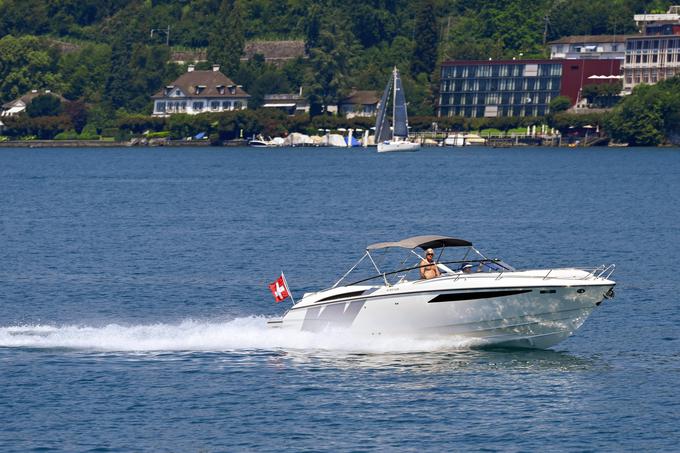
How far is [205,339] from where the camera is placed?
4200 centimetres

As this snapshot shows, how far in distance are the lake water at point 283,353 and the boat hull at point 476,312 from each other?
0.55m

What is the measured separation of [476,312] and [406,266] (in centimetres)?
2418

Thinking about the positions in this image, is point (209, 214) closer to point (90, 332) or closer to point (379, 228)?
point (379, 228)

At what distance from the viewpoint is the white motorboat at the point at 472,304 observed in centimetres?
3825

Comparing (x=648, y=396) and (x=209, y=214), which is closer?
(x=648, y=396)

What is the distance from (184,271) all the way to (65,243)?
15.0 meters

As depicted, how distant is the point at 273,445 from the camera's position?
1282 inches

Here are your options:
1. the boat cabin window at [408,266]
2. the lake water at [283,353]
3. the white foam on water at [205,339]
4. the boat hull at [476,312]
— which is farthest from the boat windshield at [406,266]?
the white foam on water at [205,339]

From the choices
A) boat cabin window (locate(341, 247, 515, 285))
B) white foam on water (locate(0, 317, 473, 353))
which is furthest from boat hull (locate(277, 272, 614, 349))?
boat cabin window (locate(341, 247, 515, 285))

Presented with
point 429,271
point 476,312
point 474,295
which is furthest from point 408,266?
point 474,295

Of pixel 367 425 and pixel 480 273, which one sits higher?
pixel 480 273

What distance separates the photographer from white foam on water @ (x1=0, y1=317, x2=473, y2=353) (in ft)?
130

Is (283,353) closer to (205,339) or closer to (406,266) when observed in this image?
(205,339)

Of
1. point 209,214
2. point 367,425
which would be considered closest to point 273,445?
point 367,425
